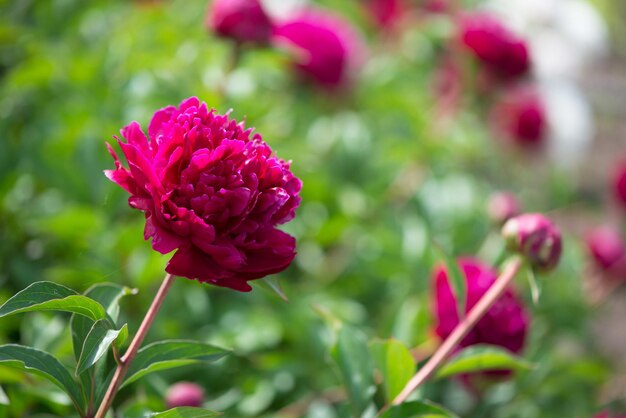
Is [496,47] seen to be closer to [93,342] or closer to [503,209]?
[503,209]

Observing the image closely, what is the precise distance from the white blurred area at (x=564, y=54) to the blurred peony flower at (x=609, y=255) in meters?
1.12

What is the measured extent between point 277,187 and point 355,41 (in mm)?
1277

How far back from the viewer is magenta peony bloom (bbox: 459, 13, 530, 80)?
5.08ft

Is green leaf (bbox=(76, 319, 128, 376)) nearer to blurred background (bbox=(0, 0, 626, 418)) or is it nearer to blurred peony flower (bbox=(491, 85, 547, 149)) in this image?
blurred background (bbox=(0, 0, 626, 418))

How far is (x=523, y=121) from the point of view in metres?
2.05

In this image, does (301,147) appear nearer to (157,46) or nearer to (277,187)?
(157,46)

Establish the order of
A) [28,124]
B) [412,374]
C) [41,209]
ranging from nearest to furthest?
[412,374] < [41,209] < [28,124]

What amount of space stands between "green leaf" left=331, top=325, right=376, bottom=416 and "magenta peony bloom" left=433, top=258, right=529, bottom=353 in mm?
191

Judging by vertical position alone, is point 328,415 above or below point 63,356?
below

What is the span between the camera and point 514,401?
47.1 inches

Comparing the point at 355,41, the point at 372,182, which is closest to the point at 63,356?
the point at 372,182

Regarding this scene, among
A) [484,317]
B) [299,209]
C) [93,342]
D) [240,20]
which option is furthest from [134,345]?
[299,209]

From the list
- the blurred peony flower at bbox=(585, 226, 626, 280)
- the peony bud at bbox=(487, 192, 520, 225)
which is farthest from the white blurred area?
the peony bud at bbox=(487, 192, 520, 225)

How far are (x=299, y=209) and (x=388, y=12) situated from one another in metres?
1.00
